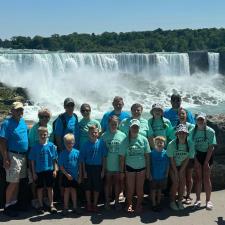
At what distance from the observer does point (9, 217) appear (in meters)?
6.45

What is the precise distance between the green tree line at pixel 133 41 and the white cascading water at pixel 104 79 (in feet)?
96.4

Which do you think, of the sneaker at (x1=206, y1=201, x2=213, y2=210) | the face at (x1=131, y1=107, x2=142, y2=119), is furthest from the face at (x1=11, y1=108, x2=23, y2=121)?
the sneaker at (x1=206, y1=201, x2=213, y2=210)

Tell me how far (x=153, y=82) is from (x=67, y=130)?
44.6 meters

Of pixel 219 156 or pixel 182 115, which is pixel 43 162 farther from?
pixel 219 156

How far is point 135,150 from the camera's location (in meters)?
6.54

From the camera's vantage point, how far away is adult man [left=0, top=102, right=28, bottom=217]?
644 centimetres

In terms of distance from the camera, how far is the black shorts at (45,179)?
6.56m

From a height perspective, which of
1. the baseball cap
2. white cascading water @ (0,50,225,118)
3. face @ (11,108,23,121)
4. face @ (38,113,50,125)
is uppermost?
face @ (11,108,23,121)

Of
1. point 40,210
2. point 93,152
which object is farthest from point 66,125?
point 40,210

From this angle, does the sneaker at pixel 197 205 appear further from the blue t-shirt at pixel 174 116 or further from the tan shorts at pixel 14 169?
the tan shorts at pixel 14 169

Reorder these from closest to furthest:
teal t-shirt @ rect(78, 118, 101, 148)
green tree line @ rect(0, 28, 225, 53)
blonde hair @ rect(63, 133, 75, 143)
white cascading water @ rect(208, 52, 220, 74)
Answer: blonde hair @ rect(63, 133, 75, 143) → teal t-shirt @ rect(78, 118, 101, 148) → white cascading water @ rect(208, 52, 220, 74) → green tree line @ rect(0, 28, 225, 53)

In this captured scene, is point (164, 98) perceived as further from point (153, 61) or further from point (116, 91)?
Answer: point (153, 61)

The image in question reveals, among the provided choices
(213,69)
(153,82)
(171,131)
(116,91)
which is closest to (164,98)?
(116,91)

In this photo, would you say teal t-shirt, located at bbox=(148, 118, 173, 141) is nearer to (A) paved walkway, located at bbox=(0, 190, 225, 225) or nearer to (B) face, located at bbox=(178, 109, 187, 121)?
(B) face, located at bbox=(178, 109, 187, 121)
